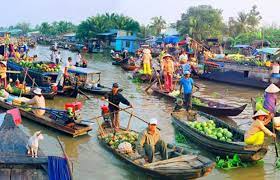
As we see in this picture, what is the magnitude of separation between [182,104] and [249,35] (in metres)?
28.0

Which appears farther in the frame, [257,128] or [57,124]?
[57,124]

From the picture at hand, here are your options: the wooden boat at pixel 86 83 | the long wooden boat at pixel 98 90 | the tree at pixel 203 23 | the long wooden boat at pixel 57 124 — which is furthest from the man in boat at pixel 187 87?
the tree at pixel 203 23

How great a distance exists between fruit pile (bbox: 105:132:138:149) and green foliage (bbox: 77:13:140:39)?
4253 cm

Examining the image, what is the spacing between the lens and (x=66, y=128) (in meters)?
10.9

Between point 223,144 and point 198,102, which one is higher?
point 198,102

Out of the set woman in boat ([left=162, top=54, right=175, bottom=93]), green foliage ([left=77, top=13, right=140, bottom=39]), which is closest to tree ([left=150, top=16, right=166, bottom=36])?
green foliage ([left=77, top=13, right=140, bottom=39])

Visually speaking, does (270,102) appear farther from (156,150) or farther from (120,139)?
(156,150)

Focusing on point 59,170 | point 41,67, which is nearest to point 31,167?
point 59,170

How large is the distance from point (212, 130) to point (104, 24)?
4482 centimetres

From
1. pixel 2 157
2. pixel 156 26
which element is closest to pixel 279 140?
pixel 2 157

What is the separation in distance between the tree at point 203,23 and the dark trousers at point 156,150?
34.7m

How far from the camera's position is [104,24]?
5356 centimetres

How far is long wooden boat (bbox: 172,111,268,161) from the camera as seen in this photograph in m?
8.70

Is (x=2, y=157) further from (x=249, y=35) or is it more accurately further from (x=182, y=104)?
(x=249, y=35)
